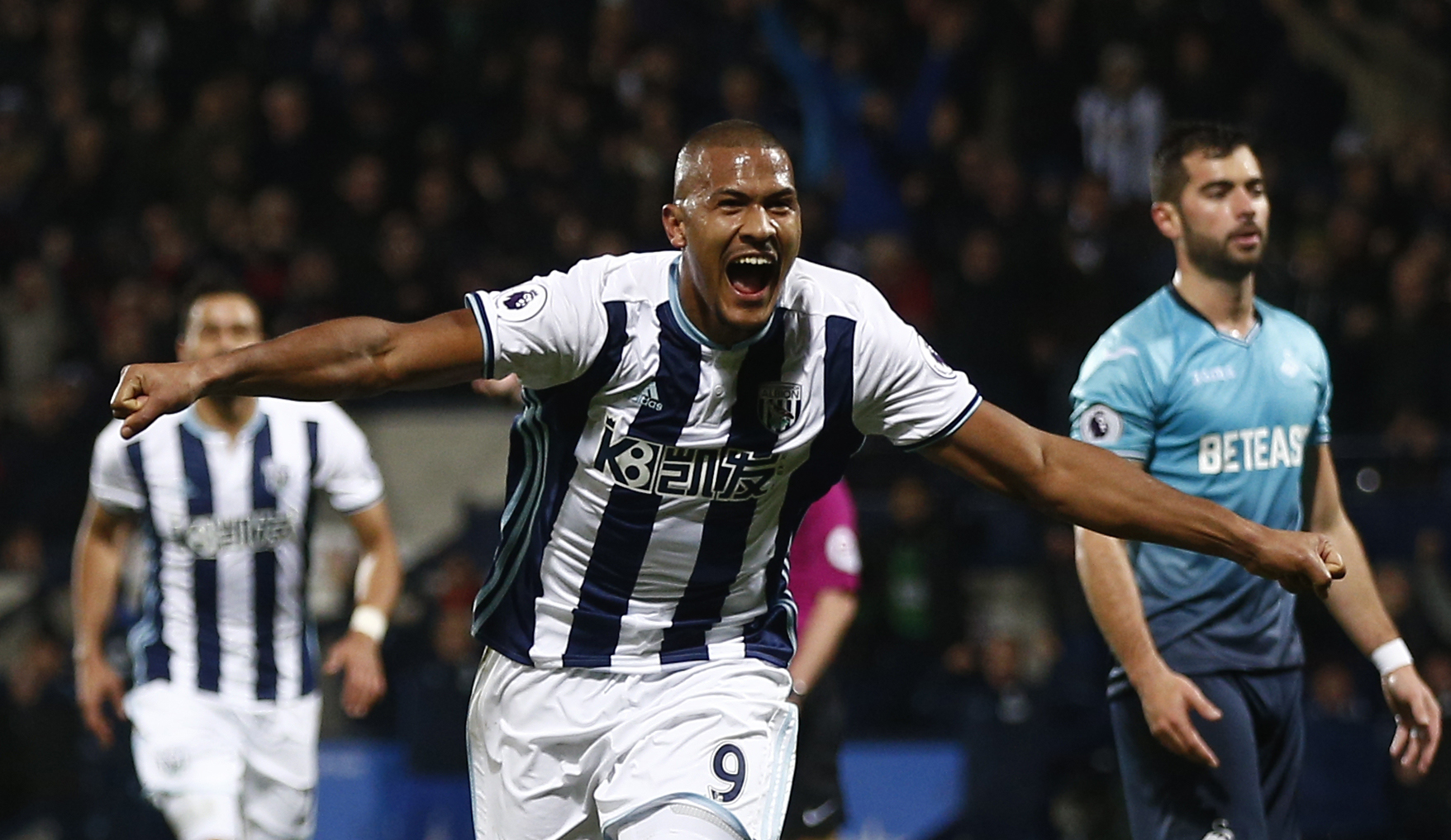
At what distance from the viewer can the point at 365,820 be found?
828 centimetres

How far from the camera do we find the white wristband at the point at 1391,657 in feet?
14.9

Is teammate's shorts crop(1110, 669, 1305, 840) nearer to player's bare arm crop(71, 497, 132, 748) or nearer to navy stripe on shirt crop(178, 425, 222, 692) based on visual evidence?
navy stripe on shirt crop(178, 425, 222, 692)

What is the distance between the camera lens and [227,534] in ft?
18.4

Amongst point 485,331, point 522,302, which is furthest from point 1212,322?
point 485,331

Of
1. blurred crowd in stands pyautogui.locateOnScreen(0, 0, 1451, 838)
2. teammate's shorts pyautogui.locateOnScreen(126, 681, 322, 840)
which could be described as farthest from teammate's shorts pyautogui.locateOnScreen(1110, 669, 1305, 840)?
blurred crowd in stands pyautogui.locateOnScreen(0, 0, 1451, 838)

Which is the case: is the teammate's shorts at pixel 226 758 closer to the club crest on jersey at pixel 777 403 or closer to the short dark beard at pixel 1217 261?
the club crest on jersey at pixel 777 403

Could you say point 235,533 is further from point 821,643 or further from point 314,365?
point 314,365

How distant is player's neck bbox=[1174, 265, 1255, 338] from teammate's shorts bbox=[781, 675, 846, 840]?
189 cm

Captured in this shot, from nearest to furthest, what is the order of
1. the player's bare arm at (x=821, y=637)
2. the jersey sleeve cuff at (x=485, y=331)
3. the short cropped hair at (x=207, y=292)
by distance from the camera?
the jersey sleeve cuff at (x=485, y=331) < the player's bare arm at (x=821, y=637) < the short cropped hair at (x=207, y=292)

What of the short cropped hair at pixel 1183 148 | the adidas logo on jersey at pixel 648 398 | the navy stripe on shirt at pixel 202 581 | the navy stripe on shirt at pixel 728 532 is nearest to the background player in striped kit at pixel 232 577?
the navy stripe on shirt at pixel 202 581

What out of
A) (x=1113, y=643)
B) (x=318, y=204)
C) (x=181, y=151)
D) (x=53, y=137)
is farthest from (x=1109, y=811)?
(x=53, y=137)

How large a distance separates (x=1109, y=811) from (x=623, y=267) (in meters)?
5.12

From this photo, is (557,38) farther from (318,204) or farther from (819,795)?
(819,795)

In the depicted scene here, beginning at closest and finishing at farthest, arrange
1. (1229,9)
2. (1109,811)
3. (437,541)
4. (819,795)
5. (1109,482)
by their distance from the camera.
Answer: (1109,482)
(819,795)
(1109,811)
(437,541)
(1229,9)
